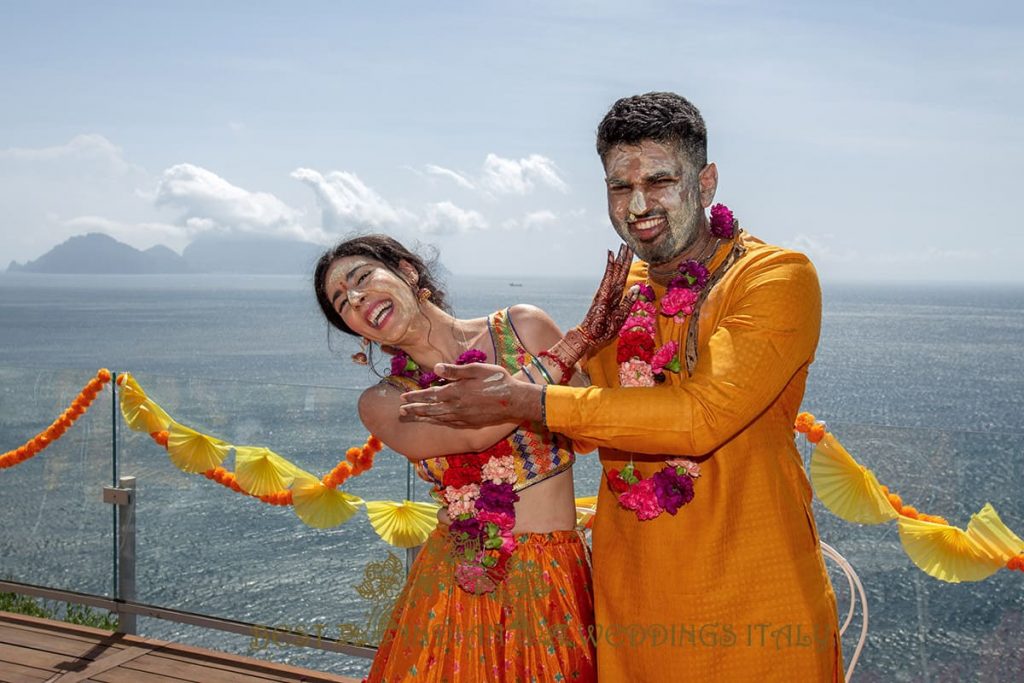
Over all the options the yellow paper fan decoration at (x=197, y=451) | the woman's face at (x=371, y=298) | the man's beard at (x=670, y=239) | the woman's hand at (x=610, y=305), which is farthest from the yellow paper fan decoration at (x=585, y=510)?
the yellow paper fan decoration at (x=197, y=451)

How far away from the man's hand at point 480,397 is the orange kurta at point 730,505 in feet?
0.17

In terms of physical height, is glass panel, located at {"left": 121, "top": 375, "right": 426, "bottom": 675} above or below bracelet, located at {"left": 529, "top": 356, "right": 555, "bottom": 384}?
below

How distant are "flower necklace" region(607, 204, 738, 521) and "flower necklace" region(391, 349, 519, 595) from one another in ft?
1.01

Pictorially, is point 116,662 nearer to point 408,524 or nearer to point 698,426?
point 408,524

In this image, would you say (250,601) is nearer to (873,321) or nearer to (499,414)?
(499,414)

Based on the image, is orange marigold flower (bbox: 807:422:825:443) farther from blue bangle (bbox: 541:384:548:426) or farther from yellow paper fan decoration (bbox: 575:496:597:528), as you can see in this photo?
blue bangle (bbox: 541:384:548:426)

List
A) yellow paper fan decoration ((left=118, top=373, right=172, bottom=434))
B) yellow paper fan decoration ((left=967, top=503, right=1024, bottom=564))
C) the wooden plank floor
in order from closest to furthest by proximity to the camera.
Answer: yellow paper fan decoration ((left=967, top=503, right=1024, bottom=564)), the wooden plank floor, yellow paper fan decoration ((left=118, top=373, right=172, bottom=434))

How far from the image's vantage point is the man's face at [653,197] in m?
2.09

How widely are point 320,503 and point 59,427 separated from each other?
4.87 ft

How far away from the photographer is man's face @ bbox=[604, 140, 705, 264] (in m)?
2.09

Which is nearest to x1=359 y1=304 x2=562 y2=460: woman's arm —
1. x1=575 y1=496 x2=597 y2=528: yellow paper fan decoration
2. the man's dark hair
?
the man's dark hair

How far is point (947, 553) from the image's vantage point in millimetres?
3205

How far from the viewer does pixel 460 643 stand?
2377 mm

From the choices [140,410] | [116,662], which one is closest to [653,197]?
[140,410]
